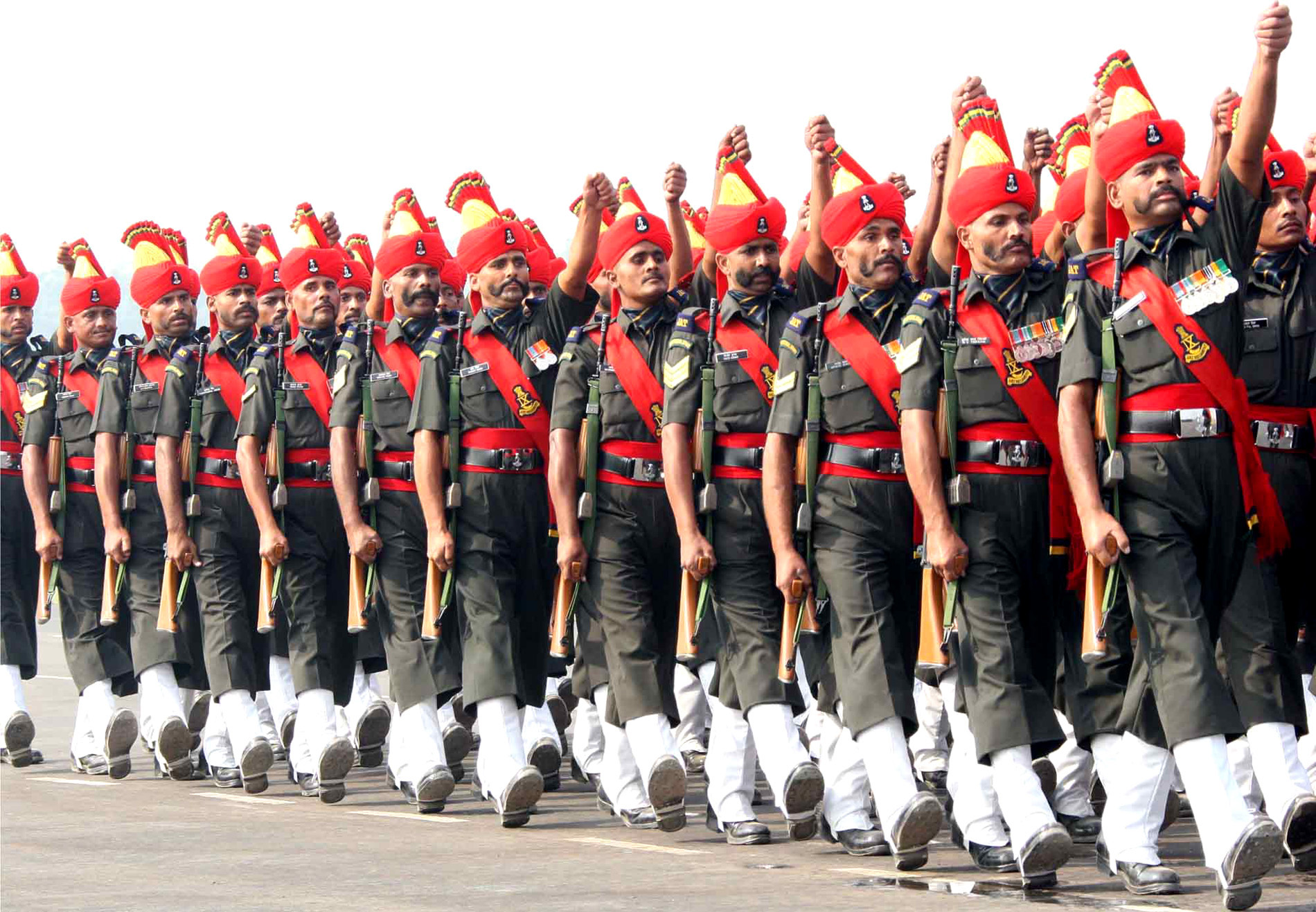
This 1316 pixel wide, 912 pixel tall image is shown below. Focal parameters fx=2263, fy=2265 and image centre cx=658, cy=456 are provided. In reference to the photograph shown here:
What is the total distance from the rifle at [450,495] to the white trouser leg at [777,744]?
6.63 ft

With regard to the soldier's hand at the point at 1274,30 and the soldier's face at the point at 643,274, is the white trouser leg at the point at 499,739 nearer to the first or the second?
the soldier's face at the point at 643,274

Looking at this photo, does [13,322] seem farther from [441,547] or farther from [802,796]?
[802,796]

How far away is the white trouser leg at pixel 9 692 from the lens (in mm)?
13469

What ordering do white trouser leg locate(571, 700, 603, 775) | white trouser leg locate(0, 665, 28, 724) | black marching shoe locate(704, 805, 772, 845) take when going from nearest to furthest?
1. black marching shoe locate(704, 805, 772, 845)
2. white trouser leg locate(571, 700, 603, 775)
3. white trouser leg locate(0, 665, 28, 724)

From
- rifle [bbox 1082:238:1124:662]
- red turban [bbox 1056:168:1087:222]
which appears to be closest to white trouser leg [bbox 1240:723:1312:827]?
rifle [bbox 1082:238:1124:662]

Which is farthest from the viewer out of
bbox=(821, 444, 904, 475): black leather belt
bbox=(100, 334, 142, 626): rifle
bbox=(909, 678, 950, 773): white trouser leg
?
bbox=(100, 334, 142, 626): rifle

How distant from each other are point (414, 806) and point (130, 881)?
2493mm

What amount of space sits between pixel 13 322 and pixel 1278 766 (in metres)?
9.20

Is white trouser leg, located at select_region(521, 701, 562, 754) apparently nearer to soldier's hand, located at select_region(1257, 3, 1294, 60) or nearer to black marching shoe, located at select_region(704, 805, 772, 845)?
black marching shoe, located at select_region(704, 805, 772, 845)

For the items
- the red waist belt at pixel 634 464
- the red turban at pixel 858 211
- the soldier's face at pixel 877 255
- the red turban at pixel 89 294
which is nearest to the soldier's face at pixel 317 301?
the red turban at pixel 89 294

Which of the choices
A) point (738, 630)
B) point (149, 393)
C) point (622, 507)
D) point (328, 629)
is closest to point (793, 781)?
point (738, 630)

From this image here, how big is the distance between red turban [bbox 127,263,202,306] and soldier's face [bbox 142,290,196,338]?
3 cm

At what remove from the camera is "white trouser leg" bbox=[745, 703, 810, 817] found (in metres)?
9.10

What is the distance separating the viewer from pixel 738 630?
945 centimetres
